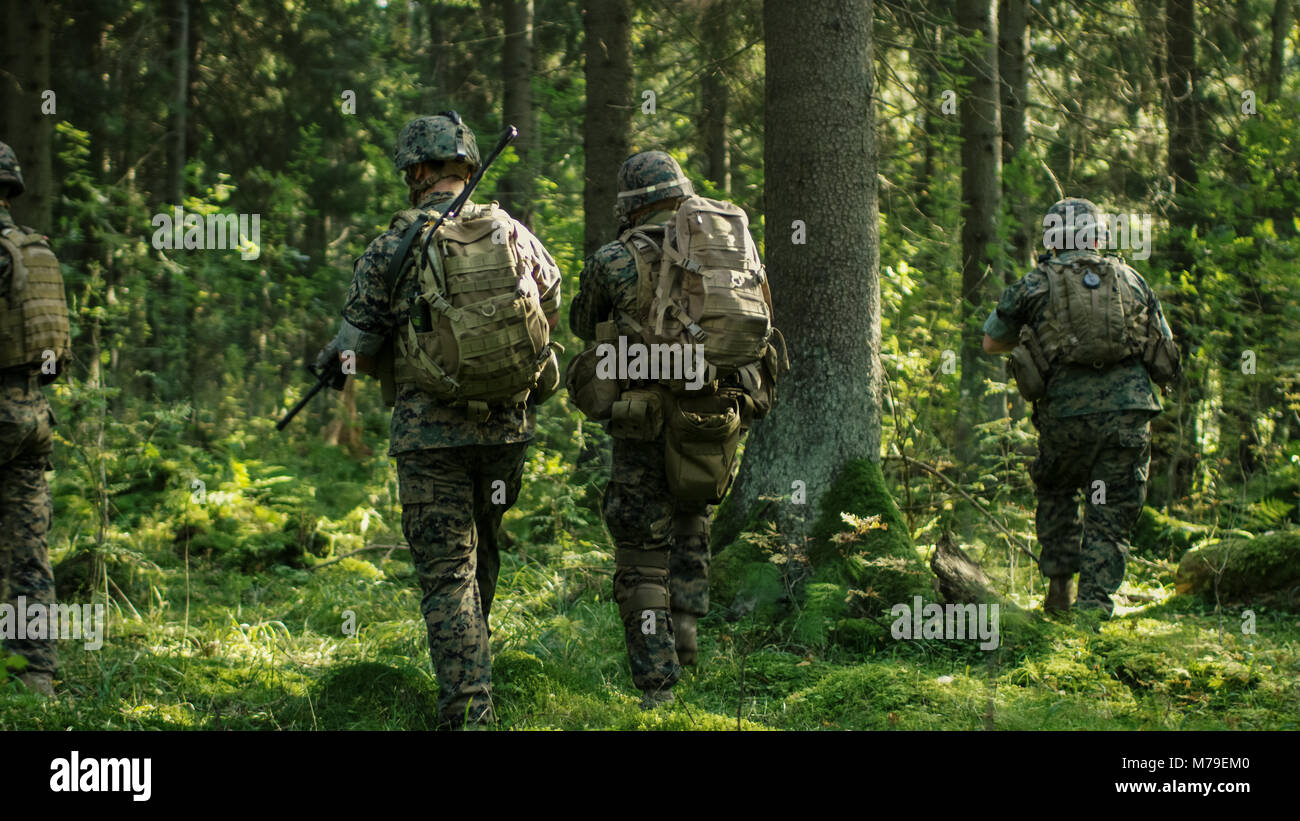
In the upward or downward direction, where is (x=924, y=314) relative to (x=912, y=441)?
upward

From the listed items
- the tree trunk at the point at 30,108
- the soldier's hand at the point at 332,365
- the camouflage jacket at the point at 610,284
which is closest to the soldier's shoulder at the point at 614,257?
the camouflage jacket at the point at 610,284

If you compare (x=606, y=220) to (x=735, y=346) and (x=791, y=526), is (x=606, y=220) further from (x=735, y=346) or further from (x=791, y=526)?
(x=735, y=346)

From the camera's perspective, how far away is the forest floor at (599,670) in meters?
4.61

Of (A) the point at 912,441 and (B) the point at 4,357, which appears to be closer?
(B) the point at 4,357

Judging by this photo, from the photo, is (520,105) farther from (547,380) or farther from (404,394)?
(404,394)

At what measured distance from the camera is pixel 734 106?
12.1 m

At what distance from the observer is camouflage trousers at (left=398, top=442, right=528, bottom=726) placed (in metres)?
4.47

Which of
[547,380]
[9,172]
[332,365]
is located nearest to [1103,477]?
[547,380]

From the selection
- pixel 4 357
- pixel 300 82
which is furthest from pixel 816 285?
pixel 300 82

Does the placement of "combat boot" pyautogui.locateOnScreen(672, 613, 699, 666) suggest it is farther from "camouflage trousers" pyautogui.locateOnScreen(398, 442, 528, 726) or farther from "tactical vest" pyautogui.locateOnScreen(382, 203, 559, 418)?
"tactical vest" pyautogui.locateOnScreen(382, 203, 559, 418)

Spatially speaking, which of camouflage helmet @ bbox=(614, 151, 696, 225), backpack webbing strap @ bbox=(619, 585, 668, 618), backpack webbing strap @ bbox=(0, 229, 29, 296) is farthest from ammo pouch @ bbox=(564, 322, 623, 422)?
backpack webbing strap @ bbox=(0, 229, 29, 296)
